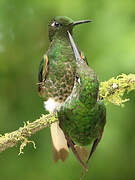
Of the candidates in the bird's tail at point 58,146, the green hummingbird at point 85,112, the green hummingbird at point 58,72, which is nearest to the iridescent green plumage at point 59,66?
the green hummingbird at point 58,72

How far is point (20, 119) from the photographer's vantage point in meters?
4.48

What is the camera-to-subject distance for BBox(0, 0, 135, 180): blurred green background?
12.6 feet

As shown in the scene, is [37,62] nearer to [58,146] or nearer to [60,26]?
[60,26]

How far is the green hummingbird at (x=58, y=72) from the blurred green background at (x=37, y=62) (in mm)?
377

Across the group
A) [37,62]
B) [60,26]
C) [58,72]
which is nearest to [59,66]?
[58,72]

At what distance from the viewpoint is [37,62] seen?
473cm

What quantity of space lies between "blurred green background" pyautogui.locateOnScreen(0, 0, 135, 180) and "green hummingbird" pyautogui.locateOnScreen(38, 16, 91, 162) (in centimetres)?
38

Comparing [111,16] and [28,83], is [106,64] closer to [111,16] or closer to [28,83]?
[111,16]

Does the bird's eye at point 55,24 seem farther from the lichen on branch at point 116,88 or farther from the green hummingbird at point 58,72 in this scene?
the lichen on branch at point 116,88

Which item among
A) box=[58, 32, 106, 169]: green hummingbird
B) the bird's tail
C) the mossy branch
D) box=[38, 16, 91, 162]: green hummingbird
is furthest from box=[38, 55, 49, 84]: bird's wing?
box=[58, 32, 106, 169]: green hummingbird

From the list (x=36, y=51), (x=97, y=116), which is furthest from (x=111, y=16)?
(x=97, y=116)

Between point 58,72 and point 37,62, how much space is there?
1.25m

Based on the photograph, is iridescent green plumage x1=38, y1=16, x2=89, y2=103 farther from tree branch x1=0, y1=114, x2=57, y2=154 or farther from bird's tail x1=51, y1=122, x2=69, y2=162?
tree branch x1=0, y1=114, x2=57, y2=154

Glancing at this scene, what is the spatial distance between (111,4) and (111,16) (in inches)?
4.6
